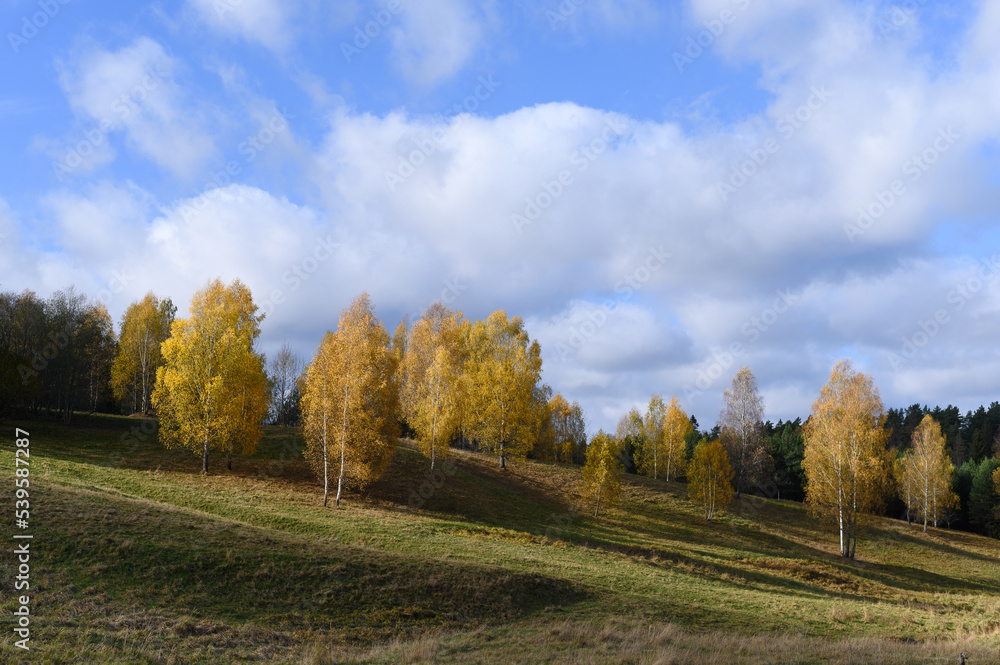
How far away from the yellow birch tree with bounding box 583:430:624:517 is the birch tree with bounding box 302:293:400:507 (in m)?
17.0

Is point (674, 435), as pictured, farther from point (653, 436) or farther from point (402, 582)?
point (402, 582)

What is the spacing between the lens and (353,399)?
3484cm

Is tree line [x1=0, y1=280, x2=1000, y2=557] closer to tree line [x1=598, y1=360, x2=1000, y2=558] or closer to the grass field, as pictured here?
tree line [x1=598, y1=360, x2=1000, y2=558]

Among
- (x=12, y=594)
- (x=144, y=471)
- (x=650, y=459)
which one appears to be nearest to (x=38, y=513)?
(x=12, y=594)

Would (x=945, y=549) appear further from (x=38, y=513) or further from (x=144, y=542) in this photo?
(x=38, y=513)

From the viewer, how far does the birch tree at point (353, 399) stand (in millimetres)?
34875

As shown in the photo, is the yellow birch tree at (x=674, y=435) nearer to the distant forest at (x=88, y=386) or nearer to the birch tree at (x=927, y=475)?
the distant forest at (x=88, y=386)

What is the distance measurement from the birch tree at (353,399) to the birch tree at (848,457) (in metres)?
34.0

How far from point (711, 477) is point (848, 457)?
1135 centimetres

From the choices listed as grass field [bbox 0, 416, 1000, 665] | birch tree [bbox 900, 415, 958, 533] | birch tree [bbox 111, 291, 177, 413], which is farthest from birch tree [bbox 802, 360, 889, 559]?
birch tree [bbox 111, 291, 177, 413]

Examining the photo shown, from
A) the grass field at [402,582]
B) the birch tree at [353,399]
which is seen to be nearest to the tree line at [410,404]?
the birch tree at [353,399]

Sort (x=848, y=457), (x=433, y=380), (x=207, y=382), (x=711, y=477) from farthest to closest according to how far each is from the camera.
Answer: (x=711, y=477) < (x=433, y=380) < (x=848, y=457) < (x=207, y=382)

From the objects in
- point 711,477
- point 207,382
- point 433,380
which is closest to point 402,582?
point 207,382

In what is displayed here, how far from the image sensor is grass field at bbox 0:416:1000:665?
1366 cm
